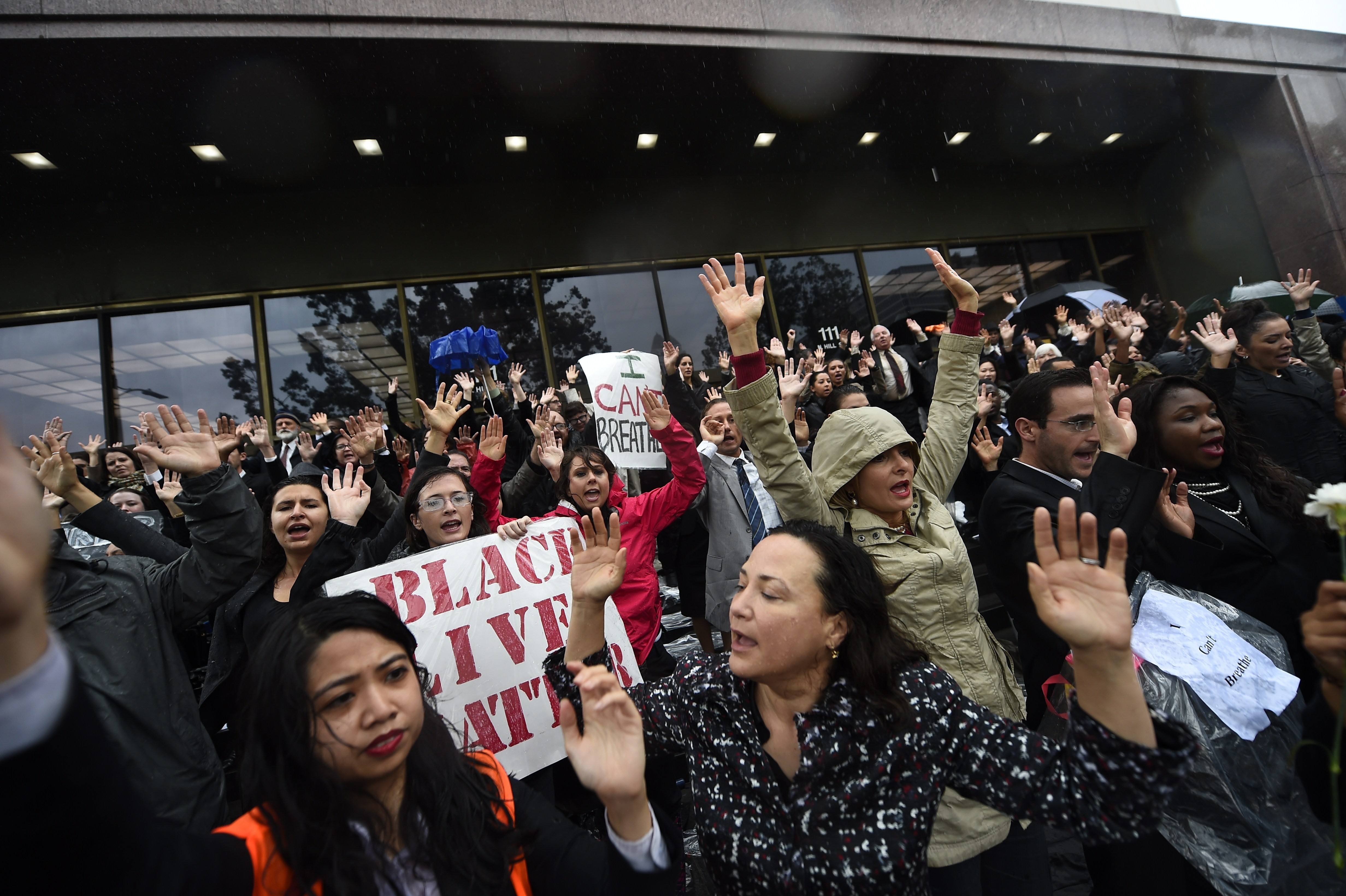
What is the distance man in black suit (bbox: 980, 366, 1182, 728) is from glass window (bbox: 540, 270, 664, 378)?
24.2 feet

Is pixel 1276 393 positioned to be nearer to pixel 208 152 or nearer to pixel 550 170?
pixel 550 170

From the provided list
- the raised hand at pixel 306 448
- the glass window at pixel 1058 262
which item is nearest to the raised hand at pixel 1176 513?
the raised hand at pixel 306 448

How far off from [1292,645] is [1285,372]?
2.51 metres

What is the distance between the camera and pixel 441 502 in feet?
10.7

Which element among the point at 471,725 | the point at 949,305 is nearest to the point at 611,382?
the point at 471,725

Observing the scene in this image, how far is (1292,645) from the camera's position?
2434mm

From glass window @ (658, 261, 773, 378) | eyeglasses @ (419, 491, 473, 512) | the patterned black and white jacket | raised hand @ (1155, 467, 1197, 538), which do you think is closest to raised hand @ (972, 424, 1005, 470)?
raised hand @ (1155, 467, 1197, 538)

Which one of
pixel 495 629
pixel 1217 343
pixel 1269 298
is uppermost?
pixel 1269 298

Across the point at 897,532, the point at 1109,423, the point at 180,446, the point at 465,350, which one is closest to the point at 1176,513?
the point at 1109,423

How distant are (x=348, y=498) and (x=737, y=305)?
6.84 ft

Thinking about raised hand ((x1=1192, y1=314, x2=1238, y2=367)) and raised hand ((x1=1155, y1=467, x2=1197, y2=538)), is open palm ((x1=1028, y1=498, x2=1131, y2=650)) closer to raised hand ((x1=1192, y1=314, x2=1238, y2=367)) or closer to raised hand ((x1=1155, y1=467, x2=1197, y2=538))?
raised hand ((x1=1155, y1=467, x2=1197, y2=538))

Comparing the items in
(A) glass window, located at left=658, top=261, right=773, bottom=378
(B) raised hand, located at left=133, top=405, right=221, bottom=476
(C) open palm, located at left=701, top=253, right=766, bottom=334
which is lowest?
(B) raised hand, located at left=133, top=405, right=221, bottom=476

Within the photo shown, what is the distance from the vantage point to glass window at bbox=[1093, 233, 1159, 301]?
12742mm


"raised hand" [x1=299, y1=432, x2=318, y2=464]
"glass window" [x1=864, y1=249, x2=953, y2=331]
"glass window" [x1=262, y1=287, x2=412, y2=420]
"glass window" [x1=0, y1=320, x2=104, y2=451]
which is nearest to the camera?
"raised hand" [x1=299, y1=432, x2=318, y2=464]
